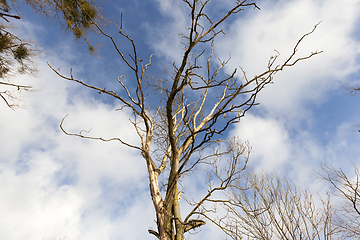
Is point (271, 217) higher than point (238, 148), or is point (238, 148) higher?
point (238, 148)

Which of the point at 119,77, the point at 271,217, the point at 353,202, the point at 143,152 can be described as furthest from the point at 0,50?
the point at 353,202

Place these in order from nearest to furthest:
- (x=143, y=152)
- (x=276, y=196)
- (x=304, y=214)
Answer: (x=143, y=152) → (x=304, y=214) → (x=276, y=196)

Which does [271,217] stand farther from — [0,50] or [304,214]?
[0,50]

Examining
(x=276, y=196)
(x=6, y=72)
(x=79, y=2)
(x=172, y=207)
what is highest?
(x=79, y=2)

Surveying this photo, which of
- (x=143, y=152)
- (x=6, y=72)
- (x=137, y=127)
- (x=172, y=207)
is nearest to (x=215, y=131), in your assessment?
(x=172, y=207)

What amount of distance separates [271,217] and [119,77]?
20.6 feet

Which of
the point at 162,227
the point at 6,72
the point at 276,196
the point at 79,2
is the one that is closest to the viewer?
the point at 162,227

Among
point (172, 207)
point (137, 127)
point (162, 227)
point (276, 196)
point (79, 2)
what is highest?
point (79, 2)

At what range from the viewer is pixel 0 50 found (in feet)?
15.0

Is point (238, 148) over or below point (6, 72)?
below

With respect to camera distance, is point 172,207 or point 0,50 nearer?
point 172,207

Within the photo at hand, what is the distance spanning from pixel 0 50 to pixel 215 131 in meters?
5.68

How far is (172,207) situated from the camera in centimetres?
293

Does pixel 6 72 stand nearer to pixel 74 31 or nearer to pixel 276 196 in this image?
pixel 74 31
